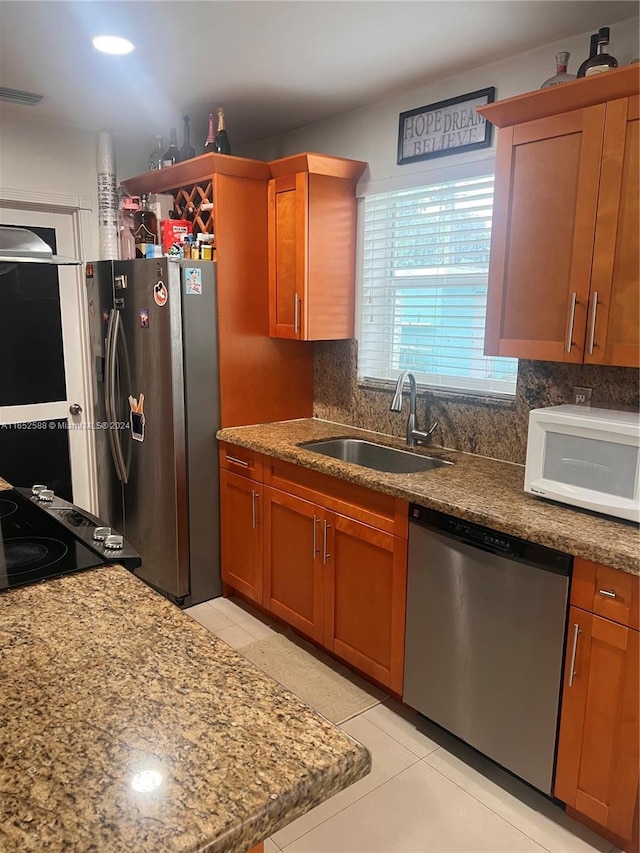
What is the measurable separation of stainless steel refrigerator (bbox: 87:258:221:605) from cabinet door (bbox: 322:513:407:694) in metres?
0.88

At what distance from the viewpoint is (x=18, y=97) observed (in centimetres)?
293

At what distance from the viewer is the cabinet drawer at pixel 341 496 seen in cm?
231

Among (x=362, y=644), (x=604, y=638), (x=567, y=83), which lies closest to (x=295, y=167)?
(x=567, y=83)

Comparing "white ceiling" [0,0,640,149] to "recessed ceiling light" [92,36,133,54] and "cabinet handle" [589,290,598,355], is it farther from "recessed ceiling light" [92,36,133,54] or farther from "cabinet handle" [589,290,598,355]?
"cabinet handle" [589,290,598,355]

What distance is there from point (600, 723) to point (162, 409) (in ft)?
7.38

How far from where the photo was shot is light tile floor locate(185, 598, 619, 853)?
72.6 inches

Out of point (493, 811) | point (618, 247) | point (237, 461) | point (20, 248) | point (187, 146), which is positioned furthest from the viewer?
point (187, 146)

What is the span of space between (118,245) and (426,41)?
A: 203 centimetres

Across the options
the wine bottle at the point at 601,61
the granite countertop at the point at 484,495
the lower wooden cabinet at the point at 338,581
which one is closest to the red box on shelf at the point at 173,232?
the granite countertop at the point at 484,495

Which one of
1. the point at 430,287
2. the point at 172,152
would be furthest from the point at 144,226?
the point at 430,287

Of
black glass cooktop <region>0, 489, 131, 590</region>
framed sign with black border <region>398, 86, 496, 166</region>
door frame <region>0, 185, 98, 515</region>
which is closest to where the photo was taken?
black glass cooktop <region>0, 489, 131, 590</region>

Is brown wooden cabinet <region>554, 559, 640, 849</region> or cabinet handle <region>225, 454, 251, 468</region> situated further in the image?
cabinet handle <region>225, 454, 251, 468</region>

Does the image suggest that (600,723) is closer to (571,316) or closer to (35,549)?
(571,316)

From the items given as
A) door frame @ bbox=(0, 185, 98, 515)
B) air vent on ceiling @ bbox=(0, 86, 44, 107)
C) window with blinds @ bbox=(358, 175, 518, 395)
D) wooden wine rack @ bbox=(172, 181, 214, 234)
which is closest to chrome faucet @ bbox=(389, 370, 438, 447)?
window with blinds @ bbox=(358, 175, 518, 395)
